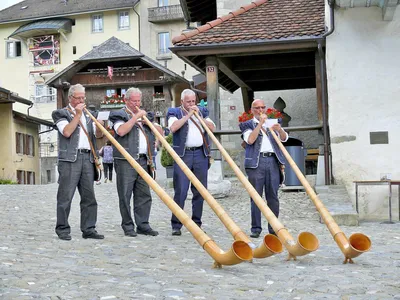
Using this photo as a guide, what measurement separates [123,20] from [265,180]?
141ft

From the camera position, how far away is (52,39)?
168ft

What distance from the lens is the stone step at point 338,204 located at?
33.7 feet

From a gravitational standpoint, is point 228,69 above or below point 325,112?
above

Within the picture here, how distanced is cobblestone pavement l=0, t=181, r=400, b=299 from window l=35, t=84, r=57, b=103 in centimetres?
4267

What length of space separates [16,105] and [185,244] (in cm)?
4610

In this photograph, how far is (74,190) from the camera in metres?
7.96

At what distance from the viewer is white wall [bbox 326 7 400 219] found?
11578mm

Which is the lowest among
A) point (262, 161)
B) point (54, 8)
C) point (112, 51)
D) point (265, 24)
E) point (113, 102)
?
point (262, 161)

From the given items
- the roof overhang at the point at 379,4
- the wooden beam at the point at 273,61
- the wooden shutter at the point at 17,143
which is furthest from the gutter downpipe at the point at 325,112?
the wooden shutter at the point at 17,143

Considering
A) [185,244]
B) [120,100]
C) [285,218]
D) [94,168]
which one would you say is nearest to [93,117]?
[94,168]

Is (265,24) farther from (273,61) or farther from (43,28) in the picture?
(43,28)

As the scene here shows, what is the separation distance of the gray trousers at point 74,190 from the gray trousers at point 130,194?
0.38 meters

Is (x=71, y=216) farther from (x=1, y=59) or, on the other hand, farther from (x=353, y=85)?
(x=1, y=59)

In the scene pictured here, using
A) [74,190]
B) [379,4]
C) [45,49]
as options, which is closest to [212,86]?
[379,4]
